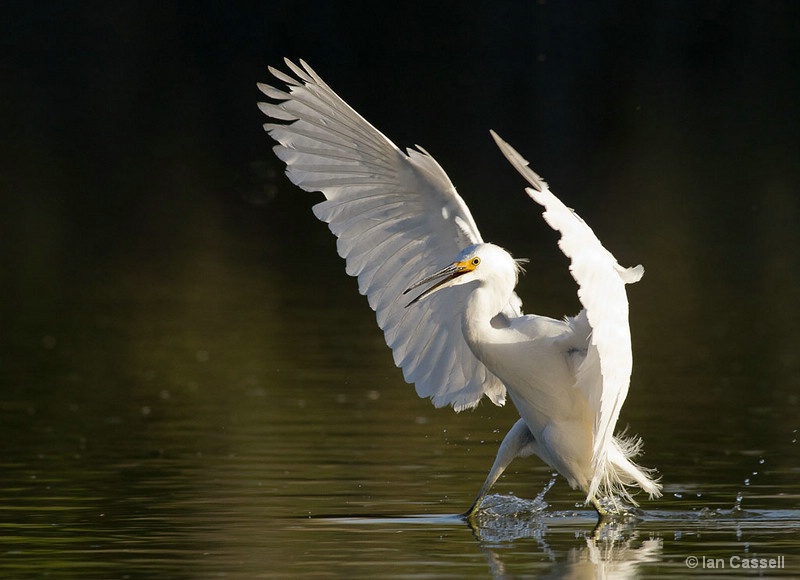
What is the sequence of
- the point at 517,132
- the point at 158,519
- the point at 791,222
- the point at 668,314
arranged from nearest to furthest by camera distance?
the point at 158,519, the point at 668,314, the point at 791,222, the point at 517,132

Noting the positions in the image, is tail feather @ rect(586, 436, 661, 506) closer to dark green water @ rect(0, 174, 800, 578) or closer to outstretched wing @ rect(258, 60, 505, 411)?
dark green water @ rect(0, 174, 800, 578)

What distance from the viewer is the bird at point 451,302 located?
9680 mm

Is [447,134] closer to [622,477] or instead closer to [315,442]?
[315,442]

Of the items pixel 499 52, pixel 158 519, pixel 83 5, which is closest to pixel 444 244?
pixel 158 519

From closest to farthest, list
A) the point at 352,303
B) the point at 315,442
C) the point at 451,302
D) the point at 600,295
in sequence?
the point at 600,295
the point at 451,302
the point at 315,442
the point at 352,303

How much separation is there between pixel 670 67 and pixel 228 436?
4185 centimetres

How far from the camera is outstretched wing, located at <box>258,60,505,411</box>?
10.3 m

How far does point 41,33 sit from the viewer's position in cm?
5184

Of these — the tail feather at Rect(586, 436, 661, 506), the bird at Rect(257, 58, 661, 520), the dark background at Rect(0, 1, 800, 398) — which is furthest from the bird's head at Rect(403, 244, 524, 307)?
the dark background at Rect(0, 1, 800, 398)

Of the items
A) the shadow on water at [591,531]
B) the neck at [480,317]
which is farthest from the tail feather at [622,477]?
the neck at [480,317]

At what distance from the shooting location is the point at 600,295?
8.46 metres

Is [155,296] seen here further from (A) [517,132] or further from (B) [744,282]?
(A) [517,132]

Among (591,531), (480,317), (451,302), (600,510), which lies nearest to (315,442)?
(451,302)

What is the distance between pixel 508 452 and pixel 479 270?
1.14 m
